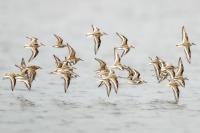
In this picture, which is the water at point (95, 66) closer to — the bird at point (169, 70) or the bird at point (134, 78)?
the bird at point (134, 78)

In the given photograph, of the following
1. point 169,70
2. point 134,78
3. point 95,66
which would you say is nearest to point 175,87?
point 169,70

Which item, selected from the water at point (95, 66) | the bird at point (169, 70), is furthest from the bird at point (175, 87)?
the bird at point (169, 70)

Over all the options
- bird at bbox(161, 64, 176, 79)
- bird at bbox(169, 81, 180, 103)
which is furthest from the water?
bird at bbox(161, 64, 176, 79)

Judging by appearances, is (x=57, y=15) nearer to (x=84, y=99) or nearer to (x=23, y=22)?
(x=23, y=22)

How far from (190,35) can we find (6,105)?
27.4 metres

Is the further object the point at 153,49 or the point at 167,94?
the point at 153,49

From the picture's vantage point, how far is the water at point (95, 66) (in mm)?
37781

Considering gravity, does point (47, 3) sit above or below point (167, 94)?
above

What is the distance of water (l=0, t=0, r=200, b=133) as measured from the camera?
37781mm

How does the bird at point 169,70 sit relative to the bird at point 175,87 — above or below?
above

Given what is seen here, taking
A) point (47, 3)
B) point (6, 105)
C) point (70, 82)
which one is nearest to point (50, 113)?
point (6, 105)

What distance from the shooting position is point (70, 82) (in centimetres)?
4616

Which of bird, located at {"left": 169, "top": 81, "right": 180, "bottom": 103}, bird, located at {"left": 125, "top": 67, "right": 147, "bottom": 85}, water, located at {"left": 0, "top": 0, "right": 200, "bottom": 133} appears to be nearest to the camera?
water, located at {"left": 0, "top": 0, "right": 200, "bottom": 133}

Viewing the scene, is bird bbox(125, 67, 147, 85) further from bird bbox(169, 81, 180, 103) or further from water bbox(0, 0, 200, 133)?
bird bbox(169, 81, 180, 103)
